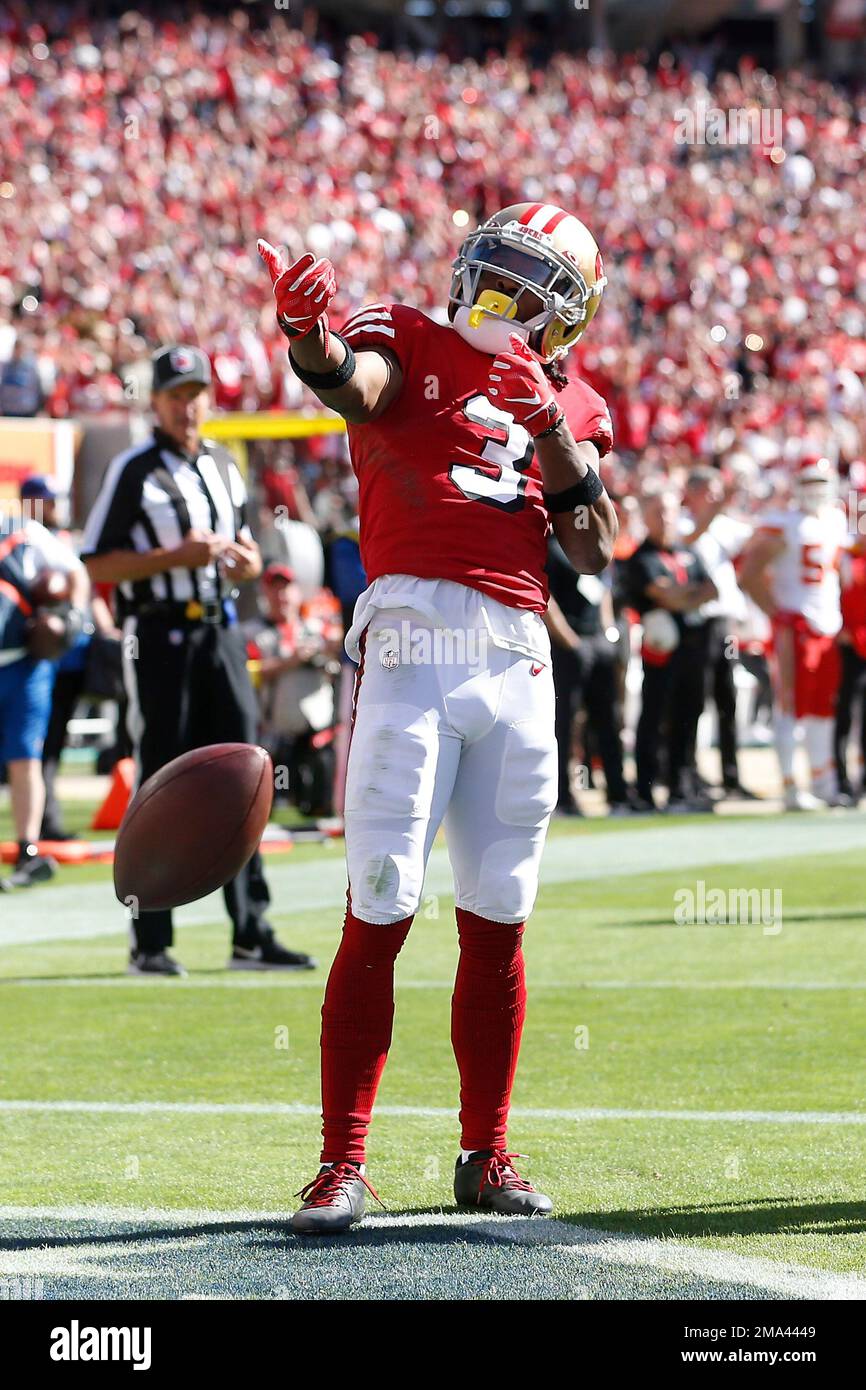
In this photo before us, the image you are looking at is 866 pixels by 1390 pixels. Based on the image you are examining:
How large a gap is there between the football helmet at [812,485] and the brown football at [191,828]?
8368 millimetres

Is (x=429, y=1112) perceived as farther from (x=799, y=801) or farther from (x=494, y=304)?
(x=799, y=801)

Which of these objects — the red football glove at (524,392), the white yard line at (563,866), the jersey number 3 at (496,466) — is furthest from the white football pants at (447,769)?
the white yard line at (563,866)

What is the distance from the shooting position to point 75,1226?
4070 mm

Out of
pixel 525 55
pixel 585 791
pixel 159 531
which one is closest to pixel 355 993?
pixel 159 531

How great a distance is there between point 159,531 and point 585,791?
822 centimetres

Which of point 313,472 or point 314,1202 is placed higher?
point 313,472

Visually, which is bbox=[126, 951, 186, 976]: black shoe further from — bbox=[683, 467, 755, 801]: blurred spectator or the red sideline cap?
bbox=[683, 467, 755, 801]: blurred spectator

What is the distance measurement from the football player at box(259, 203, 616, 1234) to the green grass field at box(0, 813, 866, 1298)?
27cm

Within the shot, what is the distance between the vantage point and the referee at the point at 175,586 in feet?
23.3

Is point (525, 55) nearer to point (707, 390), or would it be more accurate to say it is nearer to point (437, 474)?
point (707, 390)

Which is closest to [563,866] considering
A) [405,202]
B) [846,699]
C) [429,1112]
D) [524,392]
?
[846,699]

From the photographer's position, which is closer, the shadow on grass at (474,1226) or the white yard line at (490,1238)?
the white yard line at (490,1238)

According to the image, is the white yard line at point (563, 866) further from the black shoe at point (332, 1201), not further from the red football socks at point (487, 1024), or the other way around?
the black shoe at point (332, 1201)

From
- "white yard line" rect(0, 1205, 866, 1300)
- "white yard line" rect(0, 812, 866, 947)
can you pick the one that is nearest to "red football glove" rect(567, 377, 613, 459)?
"white yard line" rect(0, 1205, 866, 1300)
